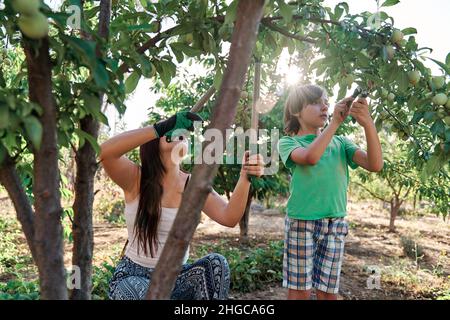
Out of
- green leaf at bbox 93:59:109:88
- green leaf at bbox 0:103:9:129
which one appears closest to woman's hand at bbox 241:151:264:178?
green leaf at bbox 93:59:109:88

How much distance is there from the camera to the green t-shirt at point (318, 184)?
161cm

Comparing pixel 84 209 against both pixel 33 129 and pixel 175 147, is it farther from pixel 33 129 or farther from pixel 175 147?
pixel 175 147

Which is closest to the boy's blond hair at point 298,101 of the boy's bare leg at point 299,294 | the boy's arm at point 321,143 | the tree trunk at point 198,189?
the boy's arm at point 321,143

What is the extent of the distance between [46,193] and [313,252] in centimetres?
111

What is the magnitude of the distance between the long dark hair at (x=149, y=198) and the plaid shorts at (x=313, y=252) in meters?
0.51

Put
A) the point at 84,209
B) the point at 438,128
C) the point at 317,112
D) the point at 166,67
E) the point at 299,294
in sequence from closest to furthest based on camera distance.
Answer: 1. the point at 84,209
2. the point at 438,128
3. the point at 166,67
4. the point at 299,294
5. the point at 317,112

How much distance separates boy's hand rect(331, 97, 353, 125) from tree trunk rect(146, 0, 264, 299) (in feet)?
2.42

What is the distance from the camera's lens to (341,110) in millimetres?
1422

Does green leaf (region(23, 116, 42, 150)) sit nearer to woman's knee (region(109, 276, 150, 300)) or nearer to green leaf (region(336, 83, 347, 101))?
woman's knee (region(109, 276, 150, 300))

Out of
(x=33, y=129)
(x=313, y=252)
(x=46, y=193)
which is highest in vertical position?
(x=33, y=129)

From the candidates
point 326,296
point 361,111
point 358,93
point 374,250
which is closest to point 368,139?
point 361,111

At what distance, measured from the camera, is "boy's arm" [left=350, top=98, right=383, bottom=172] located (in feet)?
4.89
